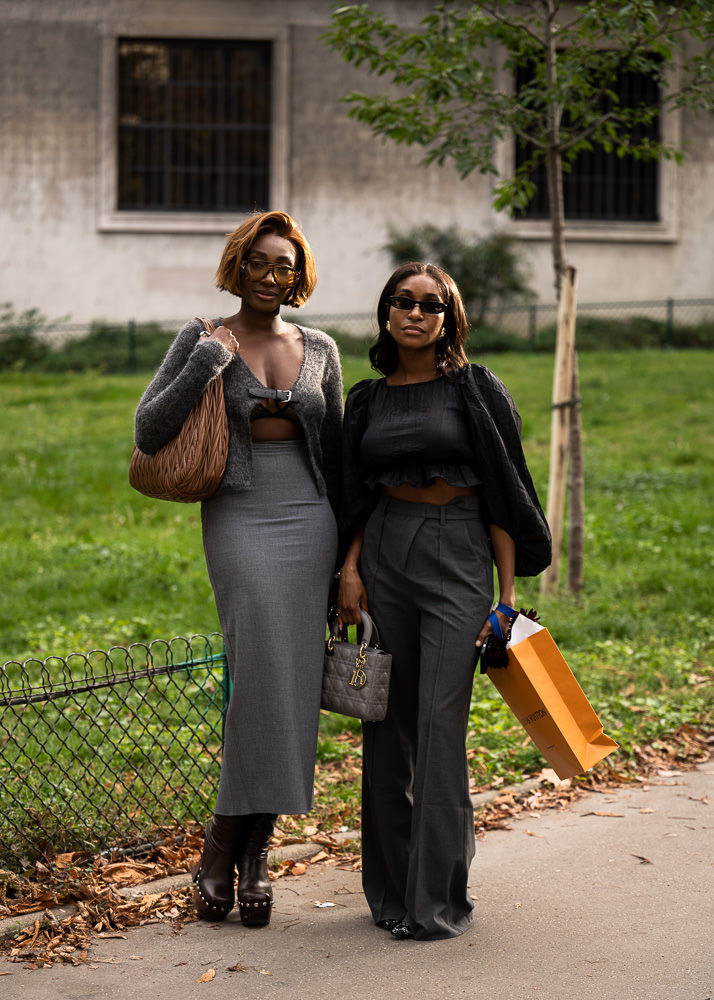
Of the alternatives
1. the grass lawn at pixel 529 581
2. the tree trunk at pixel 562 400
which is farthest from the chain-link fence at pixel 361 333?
the tree trunk at pixel 562 400

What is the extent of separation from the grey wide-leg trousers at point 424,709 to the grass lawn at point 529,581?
1264 mm

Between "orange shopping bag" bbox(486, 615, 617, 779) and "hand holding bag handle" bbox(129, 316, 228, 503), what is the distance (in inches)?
44.8

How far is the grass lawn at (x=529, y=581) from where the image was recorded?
21.1 ft

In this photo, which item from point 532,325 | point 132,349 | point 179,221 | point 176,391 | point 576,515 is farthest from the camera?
point 179,221

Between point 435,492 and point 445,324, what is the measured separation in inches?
22.5

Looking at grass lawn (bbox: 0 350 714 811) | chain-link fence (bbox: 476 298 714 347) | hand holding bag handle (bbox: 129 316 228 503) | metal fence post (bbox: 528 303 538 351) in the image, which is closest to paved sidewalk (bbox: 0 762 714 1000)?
grass lawn (bbox: 0 350 714 811)

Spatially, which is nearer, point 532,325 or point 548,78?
point 548,78

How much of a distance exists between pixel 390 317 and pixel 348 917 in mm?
2109

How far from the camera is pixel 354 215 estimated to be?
1889 centimetres

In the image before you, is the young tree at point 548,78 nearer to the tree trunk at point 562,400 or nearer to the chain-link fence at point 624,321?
the tree trunk at point 562,400

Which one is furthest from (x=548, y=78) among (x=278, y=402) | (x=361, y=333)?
(x=361, y=333)

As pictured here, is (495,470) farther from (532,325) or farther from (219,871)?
(532,325)

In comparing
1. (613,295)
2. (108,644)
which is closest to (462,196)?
(613,295)

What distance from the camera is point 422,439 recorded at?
3.80m
